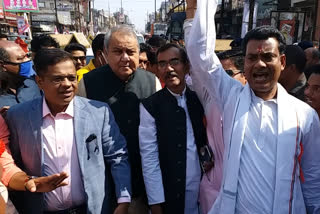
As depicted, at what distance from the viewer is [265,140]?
150cm

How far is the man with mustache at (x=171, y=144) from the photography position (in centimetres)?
181

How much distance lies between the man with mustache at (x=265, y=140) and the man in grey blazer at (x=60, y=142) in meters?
0.74

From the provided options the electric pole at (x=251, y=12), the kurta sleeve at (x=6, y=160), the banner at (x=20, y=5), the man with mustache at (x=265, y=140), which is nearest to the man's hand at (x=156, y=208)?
the man with mustache at (x=265, y=140)

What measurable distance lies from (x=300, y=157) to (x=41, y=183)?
4.68 feet

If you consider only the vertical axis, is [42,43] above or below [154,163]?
above

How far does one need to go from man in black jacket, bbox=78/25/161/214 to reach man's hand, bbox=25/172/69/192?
676 millimetres

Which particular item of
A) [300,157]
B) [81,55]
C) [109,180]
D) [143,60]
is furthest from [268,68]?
[81,55]

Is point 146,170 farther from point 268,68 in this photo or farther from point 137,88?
point 268,68

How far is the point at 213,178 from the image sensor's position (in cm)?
179

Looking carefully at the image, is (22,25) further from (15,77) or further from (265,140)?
(265,140)

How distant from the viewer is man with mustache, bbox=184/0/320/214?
145cm

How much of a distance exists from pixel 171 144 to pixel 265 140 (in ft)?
1.97

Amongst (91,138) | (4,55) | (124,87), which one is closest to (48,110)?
(91,138)

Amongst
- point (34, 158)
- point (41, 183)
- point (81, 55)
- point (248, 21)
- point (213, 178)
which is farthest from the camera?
point (248, 21)
